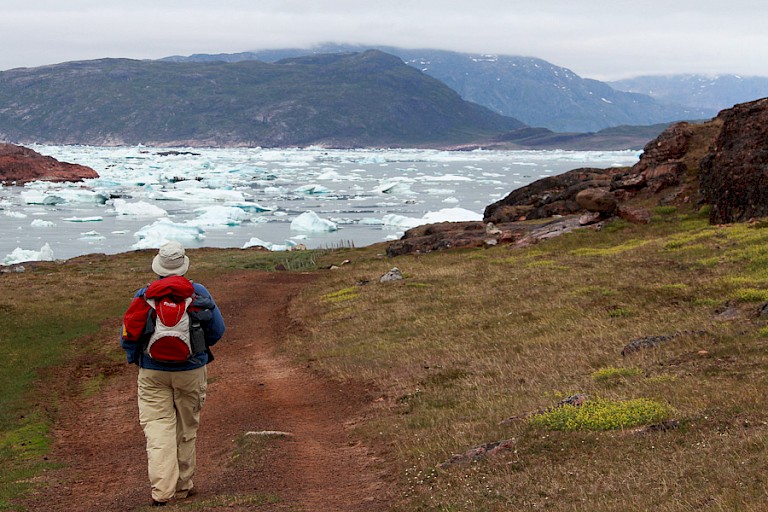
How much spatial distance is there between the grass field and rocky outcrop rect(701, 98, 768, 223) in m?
1.30

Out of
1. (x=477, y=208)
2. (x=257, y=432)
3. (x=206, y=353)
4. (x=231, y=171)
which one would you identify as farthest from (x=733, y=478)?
(x=231, y=171)

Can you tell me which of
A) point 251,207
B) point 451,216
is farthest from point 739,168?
point 251,207

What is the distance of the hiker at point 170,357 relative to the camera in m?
7.77

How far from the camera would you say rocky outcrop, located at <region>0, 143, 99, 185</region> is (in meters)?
98.0

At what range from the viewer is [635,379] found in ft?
32.8

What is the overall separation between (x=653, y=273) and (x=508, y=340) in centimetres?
560

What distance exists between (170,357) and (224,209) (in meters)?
52.9

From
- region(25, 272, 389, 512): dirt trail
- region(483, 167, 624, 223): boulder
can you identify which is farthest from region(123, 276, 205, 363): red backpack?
region(483, 167, 624, 223): boulder

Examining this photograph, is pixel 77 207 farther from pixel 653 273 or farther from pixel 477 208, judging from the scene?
pixel 653 273

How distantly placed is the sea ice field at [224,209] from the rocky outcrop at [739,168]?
2085cm

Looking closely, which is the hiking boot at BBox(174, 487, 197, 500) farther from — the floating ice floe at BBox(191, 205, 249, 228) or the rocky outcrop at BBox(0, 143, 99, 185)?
the rocky outcrop at BBox(0, 143, 99, 185)

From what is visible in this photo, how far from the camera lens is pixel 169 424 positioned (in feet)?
26.5

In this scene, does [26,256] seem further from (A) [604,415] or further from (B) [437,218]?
(A) [604,415]

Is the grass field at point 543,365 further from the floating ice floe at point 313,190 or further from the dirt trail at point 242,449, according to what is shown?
the floating ice floe at point 313,190
